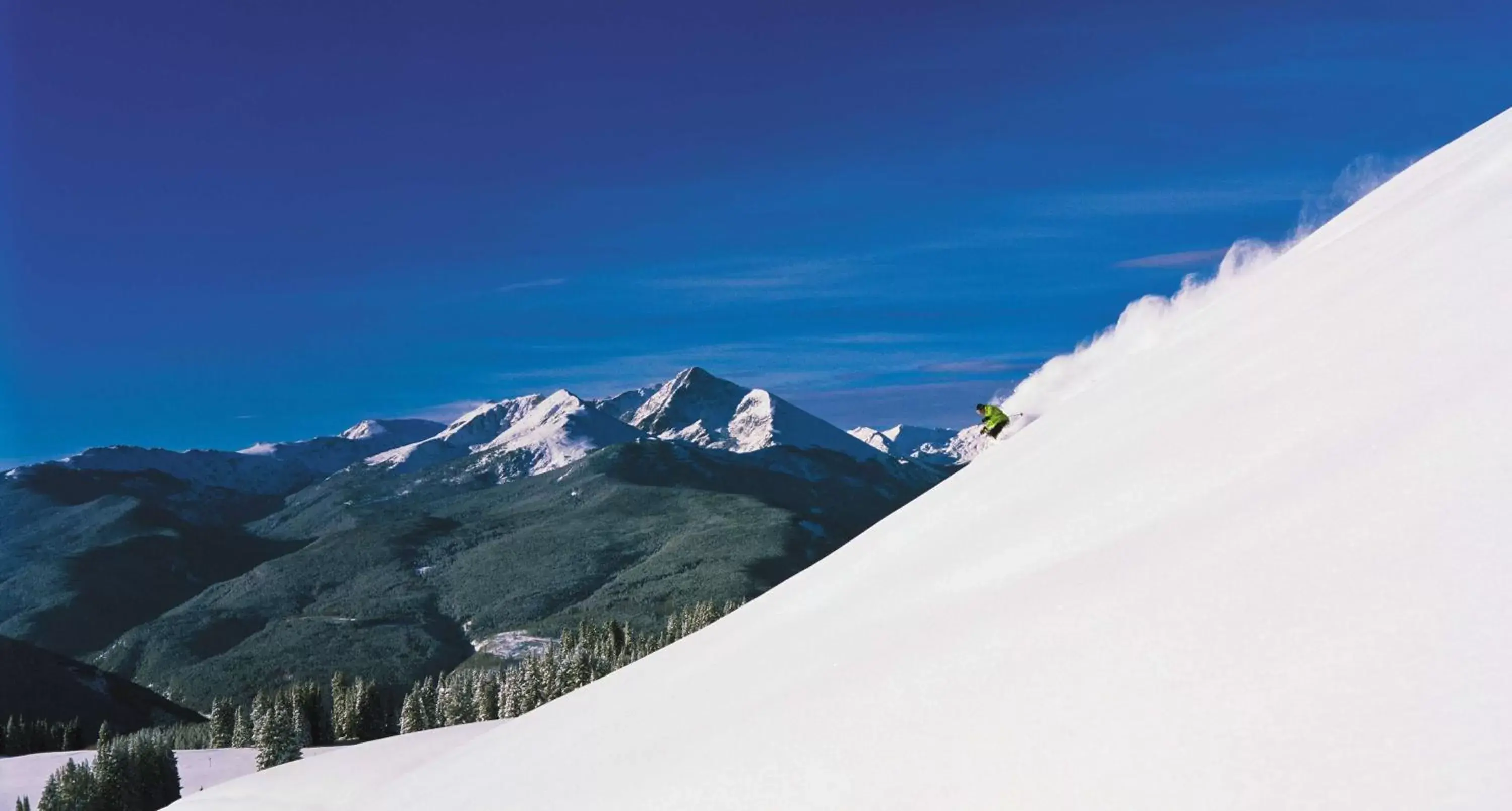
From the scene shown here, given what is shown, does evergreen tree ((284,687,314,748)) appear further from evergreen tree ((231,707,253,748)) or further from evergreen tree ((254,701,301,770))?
evergreen tree ((254,701,301,770))

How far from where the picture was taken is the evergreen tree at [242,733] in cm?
10725

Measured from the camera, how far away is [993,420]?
2178cm

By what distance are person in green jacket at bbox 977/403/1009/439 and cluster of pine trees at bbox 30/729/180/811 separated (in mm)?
71408

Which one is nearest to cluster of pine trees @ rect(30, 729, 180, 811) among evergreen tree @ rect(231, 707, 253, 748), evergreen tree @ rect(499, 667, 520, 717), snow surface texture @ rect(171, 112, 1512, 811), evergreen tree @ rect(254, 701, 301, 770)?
evergreen tree @ rect(254, 701, 301, 770)

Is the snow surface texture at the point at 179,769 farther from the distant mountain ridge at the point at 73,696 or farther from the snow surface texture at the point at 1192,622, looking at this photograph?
the snow surface texture at the point at 1192,622

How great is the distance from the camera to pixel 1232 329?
1334 cm

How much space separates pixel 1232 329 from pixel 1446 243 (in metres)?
3.19

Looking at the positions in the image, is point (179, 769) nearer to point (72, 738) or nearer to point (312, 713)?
point (312, 713)

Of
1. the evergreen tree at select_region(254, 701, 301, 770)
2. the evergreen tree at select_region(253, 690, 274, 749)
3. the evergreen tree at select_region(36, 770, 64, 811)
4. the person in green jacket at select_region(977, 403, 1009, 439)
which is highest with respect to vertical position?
the person in green jacket at select_region(977, 403, 1009, 439)

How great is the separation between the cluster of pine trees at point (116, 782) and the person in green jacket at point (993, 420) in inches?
2811

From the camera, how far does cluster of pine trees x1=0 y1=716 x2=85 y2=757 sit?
117 m

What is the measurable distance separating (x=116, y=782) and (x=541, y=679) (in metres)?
33.8

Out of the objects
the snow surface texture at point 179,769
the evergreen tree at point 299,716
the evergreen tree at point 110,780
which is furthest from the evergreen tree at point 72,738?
the evergreen tree at point 110,780

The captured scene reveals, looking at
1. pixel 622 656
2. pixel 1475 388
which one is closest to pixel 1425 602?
pixel 1475 388
